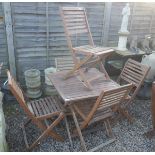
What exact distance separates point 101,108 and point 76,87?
2.16 ft

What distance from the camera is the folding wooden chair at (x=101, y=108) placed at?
2.77 metres

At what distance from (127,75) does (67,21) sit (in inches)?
61.6

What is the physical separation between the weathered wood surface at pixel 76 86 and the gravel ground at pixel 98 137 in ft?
2.76

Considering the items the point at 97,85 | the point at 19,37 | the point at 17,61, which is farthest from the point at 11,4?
the point at 97,85

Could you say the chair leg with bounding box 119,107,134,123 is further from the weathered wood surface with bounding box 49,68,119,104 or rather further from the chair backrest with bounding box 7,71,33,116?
the chair backrest with bounding box 7,71,33,116

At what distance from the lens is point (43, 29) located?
458 cm

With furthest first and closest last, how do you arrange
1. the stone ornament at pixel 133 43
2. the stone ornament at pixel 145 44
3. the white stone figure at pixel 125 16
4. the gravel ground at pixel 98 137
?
1. the stone ornament at pixel 145 44
2. the stone ornament at pixel 133 43
3. the white stone figure at pixel 125 16
4. the gravel ground at pixel 98 137

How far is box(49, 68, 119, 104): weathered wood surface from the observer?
3.14m

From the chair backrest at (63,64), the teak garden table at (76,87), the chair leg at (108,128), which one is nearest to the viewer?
the teak garden table at (76,87)

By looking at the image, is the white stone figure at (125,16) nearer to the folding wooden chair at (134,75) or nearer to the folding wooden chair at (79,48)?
the folding wooden chair at (134,75)

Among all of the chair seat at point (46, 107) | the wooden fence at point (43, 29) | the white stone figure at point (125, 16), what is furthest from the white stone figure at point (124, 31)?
the chair seat at point (46, 107)

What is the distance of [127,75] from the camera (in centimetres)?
415

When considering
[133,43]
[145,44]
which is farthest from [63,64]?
[145,44]

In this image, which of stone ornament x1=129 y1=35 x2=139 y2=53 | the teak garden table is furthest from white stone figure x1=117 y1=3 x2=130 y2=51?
the teak garden table
